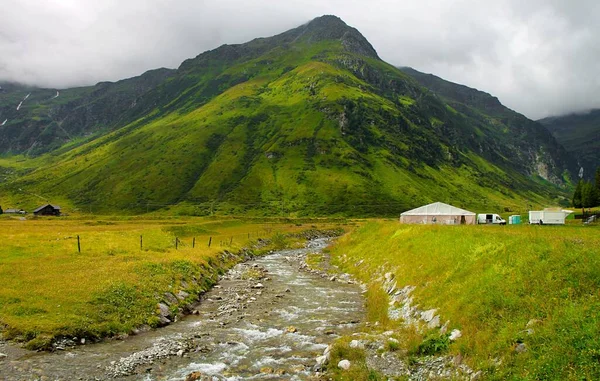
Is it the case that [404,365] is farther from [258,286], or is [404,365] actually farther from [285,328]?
[258,286]

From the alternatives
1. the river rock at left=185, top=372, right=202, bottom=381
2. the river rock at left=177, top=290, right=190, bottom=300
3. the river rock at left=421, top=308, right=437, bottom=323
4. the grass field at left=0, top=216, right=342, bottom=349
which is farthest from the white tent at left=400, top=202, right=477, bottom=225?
the river rock at left=185, top=372, right=202, bottom=381

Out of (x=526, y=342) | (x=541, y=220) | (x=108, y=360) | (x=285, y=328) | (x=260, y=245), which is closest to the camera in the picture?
(x=526, y=342)

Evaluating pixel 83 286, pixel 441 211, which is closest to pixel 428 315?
pixel 83 286

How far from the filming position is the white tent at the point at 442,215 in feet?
287

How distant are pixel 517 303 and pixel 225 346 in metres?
16.8

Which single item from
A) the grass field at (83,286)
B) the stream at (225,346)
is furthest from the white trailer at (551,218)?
the grass field at (83,286)

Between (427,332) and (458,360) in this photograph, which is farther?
(427,332)

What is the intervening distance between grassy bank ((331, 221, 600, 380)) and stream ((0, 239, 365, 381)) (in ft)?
17.6

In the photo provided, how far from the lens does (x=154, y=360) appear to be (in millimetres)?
21219

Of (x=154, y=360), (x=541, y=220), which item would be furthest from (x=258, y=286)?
(x=541, y=220)

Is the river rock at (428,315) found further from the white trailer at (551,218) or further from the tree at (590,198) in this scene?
the tree at (590,198)

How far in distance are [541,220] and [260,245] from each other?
6059cm

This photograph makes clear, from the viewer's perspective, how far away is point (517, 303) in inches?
691

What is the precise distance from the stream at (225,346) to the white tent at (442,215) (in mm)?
57273
